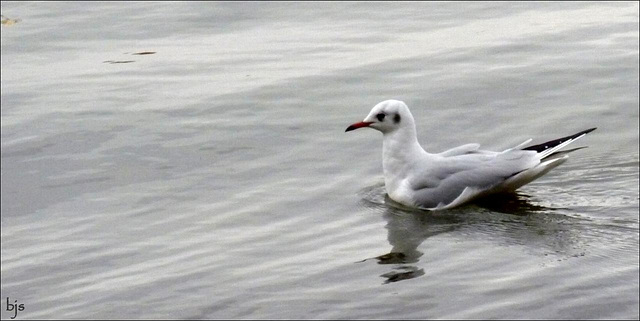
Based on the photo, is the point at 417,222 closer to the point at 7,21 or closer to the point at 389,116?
the point at 389,116

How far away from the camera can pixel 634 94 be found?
37.6 ft

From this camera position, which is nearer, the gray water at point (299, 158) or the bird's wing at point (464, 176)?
the gray water at point (299, 158)

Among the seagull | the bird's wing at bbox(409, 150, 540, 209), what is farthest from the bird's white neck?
the bird's wing at bbox(409, 150, 540, 209)

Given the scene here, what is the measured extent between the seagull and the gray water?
0.15m

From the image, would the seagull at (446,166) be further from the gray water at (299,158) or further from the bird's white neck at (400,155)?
the gray water at (299,158)

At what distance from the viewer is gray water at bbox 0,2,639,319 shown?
726cm

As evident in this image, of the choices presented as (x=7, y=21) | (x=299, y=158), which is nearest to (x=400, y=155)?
(x=299, y=158)

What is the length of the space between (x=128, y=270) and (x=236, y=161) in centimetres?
251

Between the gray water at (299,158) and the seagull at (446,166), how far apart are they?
15cm

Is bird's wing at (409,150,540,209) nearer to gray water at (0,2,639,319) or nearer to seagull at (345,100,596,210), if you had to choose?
seagull at (345,100,596,210)

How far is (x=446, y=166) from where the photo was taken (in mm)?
9117

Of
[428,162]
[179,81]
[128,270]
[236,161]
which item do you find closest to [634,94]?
[428,162]

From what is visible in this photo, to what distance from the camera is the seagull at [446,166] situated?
8.95 m

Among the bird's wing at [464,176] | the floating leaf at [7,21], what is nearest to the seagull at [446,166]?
the bird's wing at [464,176]
